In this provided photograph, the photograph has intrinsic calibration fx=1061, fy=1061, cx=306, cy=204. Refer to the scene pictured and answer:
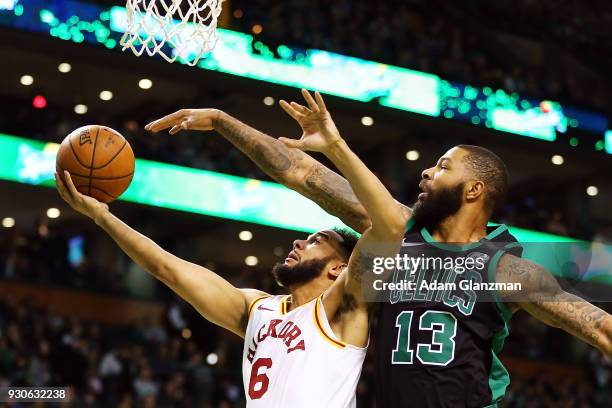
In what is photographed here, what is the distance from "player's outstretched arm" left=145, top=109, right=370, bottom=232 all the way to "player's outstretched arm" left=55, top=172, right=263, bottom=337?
41cm

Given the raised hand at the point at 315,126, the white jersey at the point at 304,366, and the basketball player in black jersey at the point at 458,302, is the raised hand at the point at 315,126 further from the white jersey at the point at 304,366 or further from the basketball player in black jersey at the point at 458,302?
the white jersey at the point at 304,366

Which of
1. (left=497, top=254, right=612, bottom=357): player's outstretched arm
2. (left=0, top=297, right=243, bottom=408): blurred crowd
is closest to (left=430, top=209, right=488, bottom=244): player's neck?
(left=497, top=254, right=612, bottom=357): player's outstretched arm

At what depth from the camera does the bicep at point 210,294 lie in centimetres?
445

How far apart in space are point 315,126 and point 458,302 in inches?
31.6

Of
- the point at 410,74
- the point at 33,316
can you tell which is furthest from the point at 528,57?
the point at 33,316

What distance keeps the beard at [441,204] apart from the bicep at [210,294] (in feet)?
3.48

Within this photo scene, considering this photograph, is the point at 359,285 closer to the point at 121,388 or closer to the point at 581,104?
the point at 121,388

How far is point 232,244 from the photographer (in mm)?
18750

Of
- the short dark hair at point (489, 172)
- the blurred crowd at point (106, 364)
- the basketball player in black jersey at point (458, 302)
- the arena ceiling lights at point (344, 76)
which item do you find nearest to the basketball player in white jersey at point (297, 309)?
the basketball player in black jersey at point (458, 302)

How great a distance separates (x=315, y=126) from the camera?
3623 millimetres

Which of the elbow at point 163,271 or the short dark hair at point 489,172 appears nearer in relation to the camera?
the short dark hair at point 489,172

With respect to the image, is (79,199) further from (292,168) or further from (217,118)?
(292,168)

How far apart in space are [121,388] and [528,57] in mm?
12490

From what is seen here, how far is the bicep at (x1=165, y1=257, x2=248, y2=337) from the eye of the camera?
4445 mm
